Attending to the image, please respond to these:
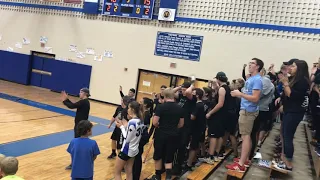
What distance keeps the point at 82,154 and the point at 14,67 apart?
13041 mm

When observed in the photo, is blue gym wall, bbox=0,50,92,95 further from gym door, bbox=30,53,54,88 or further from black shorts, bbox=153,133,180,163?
black shorts, bbox=153,133,180,163

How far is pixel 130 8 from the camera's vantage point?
39.1ft

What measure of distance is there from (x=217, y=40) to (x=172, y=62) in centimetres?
192

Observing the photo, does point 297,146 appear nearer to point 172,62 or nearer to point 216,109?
point 216,109

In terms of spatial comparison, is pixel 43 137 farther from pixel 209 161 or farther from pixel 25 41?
pixel 25 41

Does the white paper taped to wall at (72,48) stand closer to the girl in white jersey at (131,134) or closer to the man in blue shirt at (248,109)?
the girl in white jersey at (131,134)

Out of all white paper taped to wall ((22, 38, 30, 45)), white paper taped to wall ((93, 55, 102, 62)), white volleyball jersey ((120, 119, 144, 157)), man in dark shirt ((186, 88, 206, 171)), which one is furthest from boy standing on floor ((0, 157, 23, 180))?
white paper taped to wall ((22, 38, 30, 45))

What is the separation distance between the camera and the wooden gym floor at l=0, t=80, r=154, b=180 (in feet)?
15.2

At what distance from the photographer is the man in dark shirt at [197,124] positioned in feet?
14.8

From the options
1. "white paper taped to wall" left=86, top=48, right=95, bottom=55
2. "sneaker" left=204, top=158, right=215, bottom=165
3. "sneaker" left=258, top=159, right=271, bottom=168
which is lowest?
"sneaker" left=204, top=158, right=215, bottom=165

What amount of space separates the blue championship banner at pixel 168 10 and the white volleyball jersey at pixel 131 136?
8.35 m

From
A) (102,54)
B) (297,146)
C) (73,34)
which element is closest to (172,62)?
(102,54)

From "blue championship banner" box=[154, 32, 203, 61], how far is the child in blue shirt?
819 centimetres

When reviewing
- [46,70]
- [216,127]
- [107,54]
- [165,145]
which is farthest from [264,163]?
[46,70]
